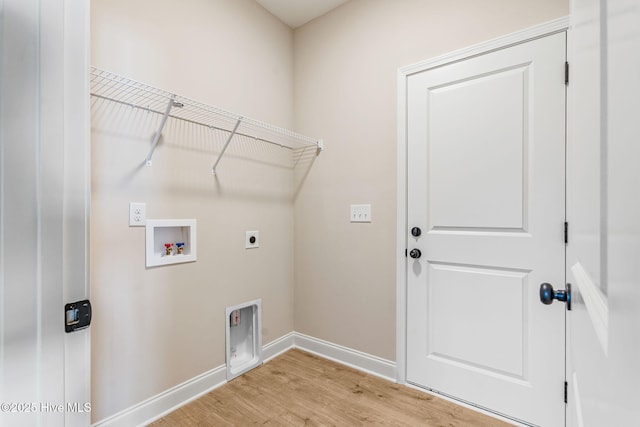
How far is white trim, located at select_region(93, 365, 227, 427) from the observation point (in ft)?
4.88

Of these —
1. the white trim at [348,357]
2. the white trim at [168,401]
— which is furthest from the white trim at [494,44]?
the white trim at [168,401]

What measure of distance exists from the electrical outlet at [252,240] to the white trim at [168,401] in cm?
82

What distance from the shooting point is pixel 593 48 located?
0.42 m

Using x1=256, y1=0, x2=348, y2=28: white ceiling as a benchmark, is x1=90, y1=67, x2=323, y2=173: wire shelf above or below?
below

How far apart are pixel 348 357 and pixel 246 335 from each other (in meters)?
0.78

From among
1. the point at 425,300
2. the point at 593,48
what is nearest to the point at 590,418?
the point at 593,48

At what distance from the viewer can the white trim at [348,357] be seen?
2000 mm

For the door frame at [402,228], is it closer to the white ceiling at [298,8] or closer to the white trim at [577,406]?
the white ceiling at [298,8]

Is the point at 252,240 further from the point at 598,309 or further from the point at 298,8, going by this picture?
the point at 598,309

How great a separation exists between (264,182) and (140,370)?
1402 mm

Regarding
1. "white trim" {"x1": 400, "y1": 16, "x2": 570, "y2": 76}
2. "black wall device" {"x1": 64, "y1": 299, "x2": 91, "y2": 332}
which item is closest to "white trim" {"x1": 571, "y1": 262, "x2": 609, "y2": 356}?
"black wall device" {"x1": 64, "y1": 299, "x2": 91, "y2": 332}

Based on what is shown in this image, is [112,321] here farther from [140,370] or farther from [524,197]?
[524,197]

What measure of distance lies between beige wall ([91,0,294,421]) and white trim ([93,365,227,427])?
37 millimetres

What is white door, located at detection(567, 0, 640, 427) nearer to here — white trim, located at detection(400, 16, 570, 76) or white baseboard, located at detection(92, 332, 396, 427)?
white trim, located at detection(400, 16, 570, 76)
